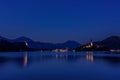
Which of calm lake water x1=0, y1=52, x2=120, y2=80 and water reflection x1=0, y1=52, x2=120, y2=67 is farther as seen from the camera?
water reflection x1=0, y1=52, x2=120, y2=67

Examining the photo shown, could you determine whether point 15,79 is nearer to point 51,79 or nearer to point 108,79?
point 51,79

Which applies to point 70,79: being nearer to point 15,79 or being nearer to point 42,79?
point 42,79

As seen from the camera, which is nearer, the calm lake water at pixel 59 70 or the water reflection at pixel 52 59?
the calm lake water at pixel 59 70

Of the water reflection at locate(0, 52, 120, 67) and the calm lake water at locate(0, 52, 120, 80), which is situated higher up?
the water reflection at locate(0, 52, 120, 67)

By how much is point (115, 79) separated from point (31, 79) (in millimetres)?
7640

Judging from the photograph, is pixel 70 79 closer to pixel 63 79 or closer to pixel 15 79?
pixel 63 79

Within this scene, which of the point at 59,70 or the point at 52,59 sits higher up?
the point at 52,59

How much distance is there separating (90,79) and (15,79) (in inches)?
270

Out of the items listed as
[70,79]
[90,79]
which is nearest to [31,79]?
[70,79]

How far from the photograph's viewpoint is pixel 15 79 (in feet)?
66.1

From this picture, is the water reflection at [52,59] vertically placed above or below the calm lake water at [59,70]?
above

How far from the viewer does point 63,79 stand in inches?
797

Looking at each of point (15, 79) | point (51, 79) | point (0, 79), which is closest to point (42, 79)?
point (51, 79)

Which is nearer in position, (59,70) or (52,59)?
(59,70)
